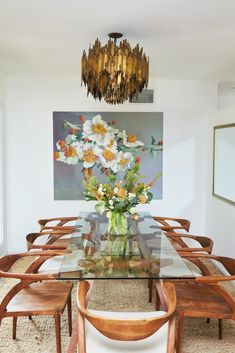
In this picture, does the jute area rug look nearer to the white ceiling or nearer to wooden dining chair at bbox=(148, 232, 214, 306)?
wooden dining chair at bbox=(148, 232, 214, 306)

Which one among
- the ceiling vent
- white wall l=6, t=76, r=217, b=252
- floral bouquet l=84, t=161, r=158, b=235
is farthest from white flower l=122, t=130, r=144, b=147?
floral bouquet l=84, t=161, r=158, b=235

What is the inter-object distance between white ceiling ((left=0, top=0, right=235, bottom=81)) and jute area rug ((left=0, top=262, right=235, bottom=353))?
242cm

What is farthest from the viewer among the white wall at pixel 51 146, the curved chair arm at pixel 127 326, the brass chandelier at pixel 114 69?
the white wall at pixel 51 146

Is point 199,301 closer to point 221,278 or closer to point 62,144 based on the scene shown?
point 221,278

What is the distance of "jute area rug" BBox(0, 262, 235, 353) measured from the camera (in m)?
2.54

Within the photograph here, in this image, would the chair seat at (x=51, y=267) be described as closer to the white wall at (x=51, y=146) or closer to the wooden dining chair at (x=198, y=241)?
the wooden dining chair at (x=198, y=241)

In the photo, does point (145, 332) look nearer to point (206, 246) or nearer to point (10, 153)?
point (206, 246)

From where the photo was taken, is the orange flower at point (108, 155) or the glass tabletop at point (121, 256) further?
the orange flower at point (108, 155)

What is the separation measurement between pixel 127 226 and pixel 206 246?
787 millimetres

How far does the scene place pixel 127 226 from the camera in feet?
11.2

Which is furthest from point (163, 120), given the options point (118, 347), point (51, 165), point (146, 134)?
point (118, 347)

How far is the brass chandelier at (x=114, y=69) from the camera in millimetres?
2377

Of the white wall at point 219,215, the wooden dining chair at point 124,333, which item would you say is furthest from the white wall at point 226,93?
the wooden dining chair at point 124,333

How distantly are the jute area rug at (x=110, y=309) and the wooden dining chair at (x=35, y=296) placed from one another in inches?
5.0
